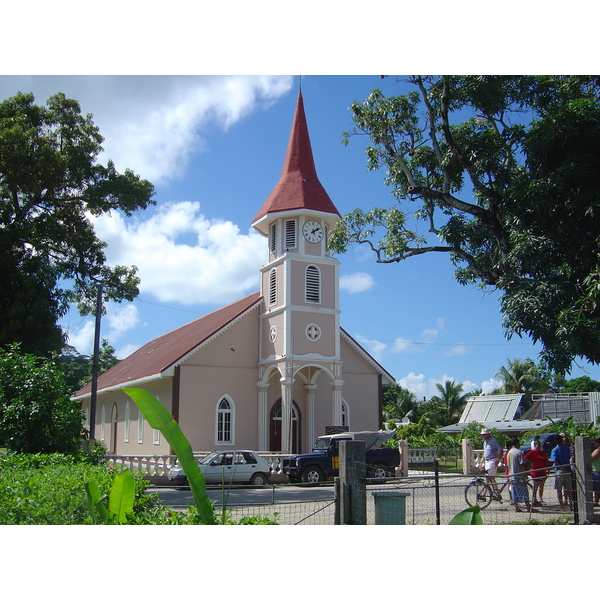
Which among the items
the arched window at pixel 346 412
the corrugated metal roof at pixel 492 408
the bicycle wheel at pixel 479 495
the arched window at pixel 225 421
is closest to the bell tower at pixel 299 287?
the arched window at pixel 225 421

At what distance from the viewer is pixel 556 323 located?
36.3 ft

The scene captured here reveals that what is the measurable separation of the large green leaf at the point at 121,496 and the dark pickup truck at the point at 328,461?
1470cm

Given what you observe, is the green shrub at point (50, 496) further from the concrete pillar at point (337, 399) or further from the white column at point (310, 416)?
the white column at point (310, 416)

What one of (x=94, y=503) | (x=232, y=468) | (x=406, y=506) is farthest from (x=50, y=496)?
(x=232, y=468)

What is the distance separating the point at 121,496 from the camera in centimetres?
733

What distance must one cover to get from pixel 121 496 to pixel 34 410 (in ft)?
20.6

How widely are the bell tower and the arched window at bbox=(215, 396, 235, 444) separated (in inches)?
62.0

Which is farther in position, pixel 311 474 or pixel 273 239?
pixel 273 239

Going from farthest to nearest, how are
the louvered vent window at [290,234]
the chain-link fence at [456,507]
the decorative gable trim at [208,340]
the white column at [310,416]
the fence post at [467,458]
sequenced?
the white column at [310,416], the louvered vent window at [290,234], the decorative gable trim at [208,340], the fence post at [467,458], the chain-link fence at [456,507]

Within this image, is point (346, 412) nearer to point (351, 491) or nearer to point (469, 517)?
point (351, 491)

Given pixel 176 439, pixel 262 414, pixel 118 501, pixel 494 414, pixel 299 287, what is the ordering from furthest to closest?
1. pixel 494 414
2. pixel 262 414
3. pixel 299 287
4. pixel 118 501
5. pixel 176 439

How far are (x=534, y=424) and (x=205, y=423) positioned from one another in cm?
1847

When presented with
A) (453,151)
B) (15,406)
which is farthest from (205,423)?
(453,151)

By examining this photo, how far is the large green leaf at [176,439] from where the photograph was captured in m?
6.51
